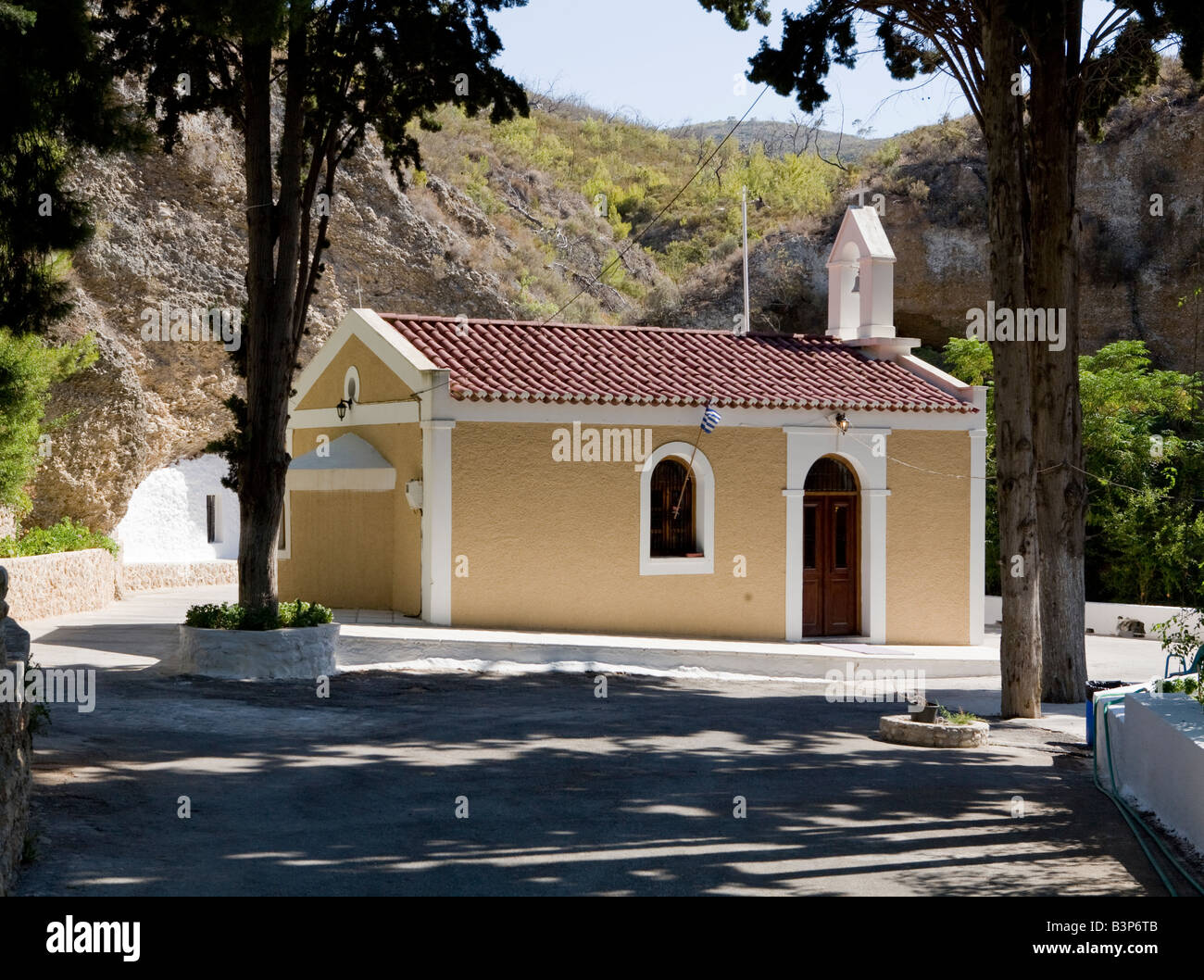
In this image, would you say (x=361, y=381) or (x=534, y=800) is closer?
(x=534, y=800)

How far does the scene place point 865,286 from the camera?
23016 mm

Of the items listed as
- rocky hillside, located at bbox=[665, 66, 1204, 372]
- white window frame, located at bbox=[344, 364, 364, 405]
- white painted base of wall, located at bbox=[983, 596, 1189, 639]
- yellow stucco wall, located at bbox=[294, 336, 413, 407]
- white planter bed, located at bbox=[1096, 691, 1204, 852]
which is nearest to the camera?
white planter bed, located at bbox=[1096, 691, 1204, 852]

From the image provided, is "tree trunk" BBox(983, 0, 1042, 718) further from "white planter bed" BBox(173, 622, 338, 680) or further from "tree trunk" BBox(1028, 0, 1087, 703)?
"white planter bed" BBox(173, 622, 338, 680)

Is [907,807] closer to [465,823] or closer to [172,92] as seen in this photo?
[465,823]

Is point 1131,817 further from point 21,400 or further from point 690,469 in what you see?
point 21,400

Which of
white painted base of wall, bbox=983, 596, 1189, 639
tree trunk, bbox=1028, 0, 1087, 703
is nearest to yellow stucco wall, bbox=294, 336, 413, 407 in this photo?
tree trunk, bbox=1028, 0, 1087, 703

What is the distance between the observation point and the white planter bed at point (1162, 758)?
714cm

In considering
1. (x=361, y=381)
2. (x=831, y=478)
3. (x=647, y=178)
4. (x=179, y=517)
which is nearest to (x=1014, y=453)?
(x=831, y=478)

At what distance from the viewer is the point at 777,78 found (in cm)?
1480

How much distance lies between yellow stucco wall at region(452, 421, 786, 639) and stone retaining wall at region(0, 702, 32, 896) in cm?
1080

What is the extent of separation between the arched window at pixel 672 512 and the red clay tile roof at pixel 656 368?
1.12m

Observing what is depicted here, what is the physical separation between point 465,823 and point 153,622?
482 inches

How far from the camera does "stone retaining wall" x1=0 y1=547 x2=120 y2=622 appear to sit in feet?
59.3

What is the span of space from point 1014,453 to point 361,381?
34.9 feet
